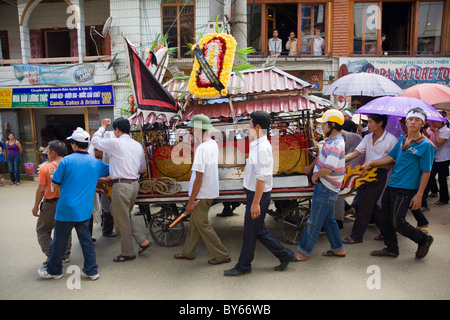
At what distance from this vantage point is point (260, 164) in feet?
12.4

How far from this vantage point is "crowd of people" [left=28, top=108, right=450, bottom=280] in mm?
4016

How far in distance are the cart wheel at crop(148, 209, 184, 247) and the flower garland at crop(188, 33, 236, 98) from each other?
6.60 feet

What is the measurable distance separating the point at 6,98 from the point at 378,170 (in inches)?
546

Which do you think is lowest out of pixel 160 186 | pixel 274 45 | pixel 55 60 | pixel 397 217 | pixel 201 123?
pixel 397 217

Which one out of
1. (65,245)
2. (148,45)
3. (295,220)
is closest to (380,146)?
(295,220)

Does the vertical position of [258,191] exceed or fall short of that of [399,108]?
it falls short

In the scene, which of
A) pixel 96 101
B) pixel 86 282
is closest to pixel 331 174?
pixel 86 282

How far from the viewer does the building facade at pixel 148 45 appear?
12477mm

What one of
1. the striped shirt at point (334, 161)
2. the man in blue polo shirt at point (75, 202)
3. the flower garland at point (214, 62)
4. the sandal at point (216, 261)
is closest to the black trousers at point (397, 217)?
the striped shirt at point (334, 161)

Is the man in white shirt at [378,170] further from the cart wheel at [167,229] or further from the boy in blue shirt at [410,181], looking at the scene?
the cart wheel at [167,229]

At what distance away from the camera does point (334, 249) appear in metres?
4.65

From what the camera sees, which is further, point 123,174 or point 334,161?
point 123,174

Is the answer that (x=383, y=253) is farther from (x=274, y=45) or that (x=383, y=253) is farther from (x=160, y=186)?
(x=274, y=45)

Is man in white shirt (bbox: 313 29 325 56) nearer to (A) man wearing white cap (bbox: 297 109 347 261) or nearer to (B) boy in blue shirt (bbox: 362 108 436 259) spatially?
(B) boy in blue shirt (bbox: 362 108 436 259)
